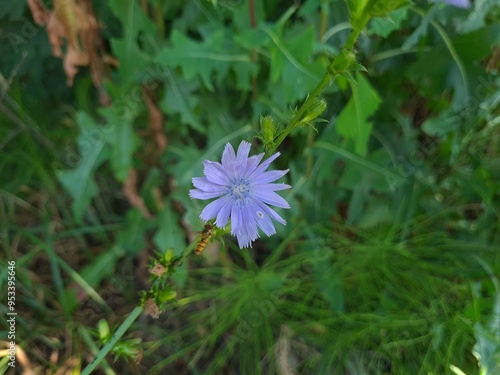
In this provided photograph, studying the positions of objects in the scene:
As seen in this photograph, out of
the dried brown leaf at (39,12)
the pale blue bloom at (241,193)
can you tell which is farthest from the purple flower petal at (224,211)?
the dried brown leaf at (39,12)

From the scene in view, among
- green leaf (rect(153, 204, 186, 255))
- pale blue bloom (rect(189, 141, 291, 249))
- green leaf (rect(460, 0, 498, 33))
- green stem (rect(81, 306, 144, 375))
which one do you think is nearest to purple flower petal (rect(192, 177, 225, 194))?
pale blue bloom (rect(189, 141, 291, 249))

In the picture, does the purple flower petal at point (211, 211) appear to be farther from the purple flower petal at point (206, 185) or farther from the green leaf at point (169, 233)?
the green leaf at point (169, 233)

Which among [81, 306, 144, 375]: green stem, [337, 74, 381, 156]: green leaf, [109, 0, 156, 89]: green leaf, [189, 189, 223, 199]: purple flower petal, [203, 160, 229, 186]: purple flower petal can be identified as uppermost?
[109, 0, 156, 89]: green leaf

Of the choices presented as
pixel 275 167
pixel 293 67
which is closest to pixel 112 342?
pixel 293 67

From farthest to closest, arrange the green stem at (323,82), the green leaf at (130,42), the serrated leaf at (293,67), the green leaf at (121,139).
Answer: the green leaf at (121,139) → the green leaf at (130,42) → the serrated leaf at (293,67) → the green stem at (323,82)

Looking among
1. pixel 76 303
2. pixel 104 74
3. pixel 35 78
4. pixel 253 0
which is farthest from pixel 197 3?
pixel 76 303

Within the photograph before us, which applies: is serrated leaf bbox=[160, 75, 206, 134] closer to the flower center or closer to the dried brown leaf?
the dried brown leaf

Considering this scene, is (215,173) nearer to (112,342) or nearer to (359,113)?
(112,342)
